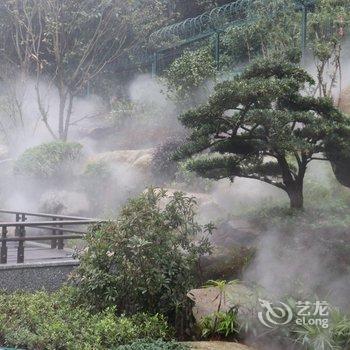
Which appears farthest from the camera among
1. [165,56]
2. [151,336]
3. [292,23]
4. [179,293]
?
[165,56]

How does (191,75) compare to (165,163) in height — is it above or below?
above

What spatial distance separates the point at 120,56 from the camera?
27.1 m

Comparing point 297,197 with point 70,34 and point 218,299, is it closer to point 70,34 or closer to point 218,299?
point 218,299

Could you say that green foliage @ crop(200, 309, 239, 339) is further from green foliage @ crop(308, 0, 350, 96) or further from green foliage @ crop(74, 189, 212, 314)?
green foliage @ crop(308, 0, 350, 96)

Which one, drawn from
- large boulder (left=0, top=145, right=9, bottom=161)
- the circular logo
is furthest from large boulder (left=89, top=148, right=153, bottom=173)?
the circular logo

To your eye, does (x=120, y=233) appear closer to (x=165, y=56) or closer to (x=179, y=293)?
(x=179, y=293)

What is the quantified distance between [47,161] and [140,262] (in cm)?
1254

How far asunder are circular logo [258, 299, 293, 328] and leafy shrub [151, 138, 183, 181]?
10.0 meters

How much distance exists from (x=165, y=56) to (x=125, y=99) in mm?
2965

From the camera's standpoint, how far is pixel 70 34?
2425 cm

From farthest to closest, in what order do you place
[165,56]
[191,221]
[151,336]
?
[165,56] < [191,221] < [151,336]

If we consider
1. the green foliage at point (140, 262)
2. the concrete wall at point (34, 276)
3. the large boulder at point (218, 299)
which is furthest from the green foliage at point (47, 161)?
the large boulder at point (218, 299)

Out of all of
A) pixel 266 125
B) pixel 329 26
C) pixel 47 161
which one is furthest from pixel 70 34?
pixel 266 125

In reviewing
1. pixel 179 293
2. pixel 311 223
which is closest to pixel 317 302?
pixel 179 293
